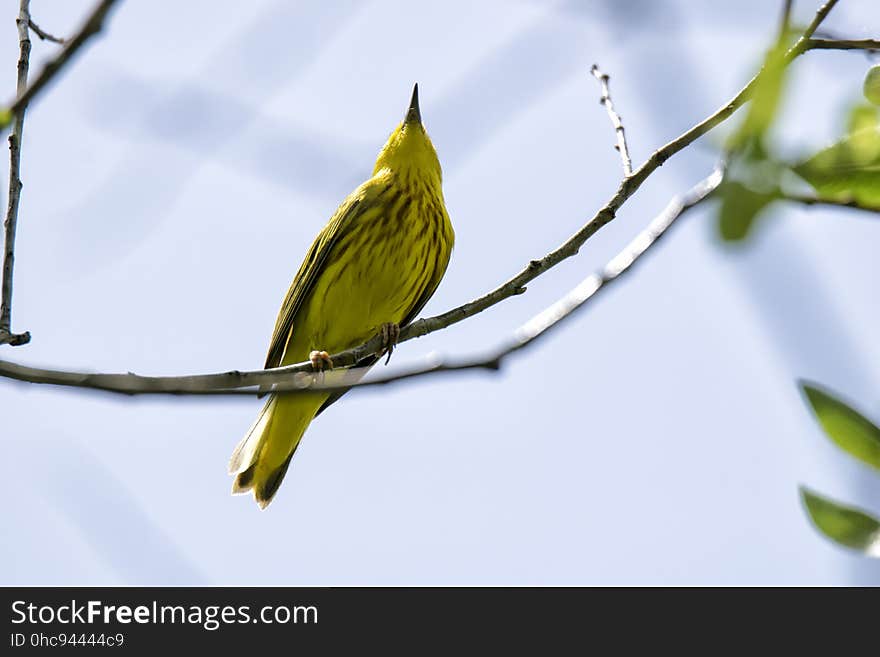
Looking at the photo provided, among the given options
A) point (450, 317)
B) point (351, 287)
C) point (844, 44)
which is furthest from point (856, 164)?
point (351, 287)

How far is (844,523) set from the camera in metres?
1.49

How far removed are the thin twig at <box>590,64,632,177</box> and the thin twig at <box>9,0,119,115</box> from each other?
2.39 m

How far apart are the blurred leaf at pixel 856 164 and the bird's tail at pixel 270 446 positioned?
4.87 m

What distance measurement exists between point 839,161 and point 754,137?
0.45 m

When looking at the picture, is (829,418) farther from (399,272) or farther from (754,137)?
(399,272)

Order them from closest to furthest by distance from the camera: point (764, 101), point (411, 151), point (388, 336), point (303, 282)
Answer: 1. point (764, 101)
2. point (388, 336)
3. point (303, 282)
4. point (411, 151)

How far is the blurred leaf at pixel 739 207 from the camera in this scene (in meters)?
0.99

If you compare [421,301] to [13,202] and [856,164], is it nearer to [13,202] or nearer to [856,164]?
[13,202]

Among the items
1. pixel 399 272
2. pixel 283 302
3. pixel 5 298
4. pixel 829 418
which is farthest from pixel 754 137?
pixel 283 302

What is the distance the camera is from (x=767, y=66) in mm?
993

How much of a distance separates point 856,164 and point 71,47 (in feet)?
3.83

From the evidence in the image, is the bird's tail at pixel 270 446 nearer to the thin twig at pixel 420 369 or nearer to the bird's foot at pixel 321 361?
the bird's foot at pixel 321 361

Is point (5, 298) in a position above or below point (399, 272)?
below

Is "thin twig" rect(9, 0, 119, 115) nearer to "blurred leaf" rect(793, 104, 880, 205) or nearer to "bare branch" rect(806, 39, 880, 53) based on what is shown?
"blurred leaf" rect(793, 104, 880, 205)
